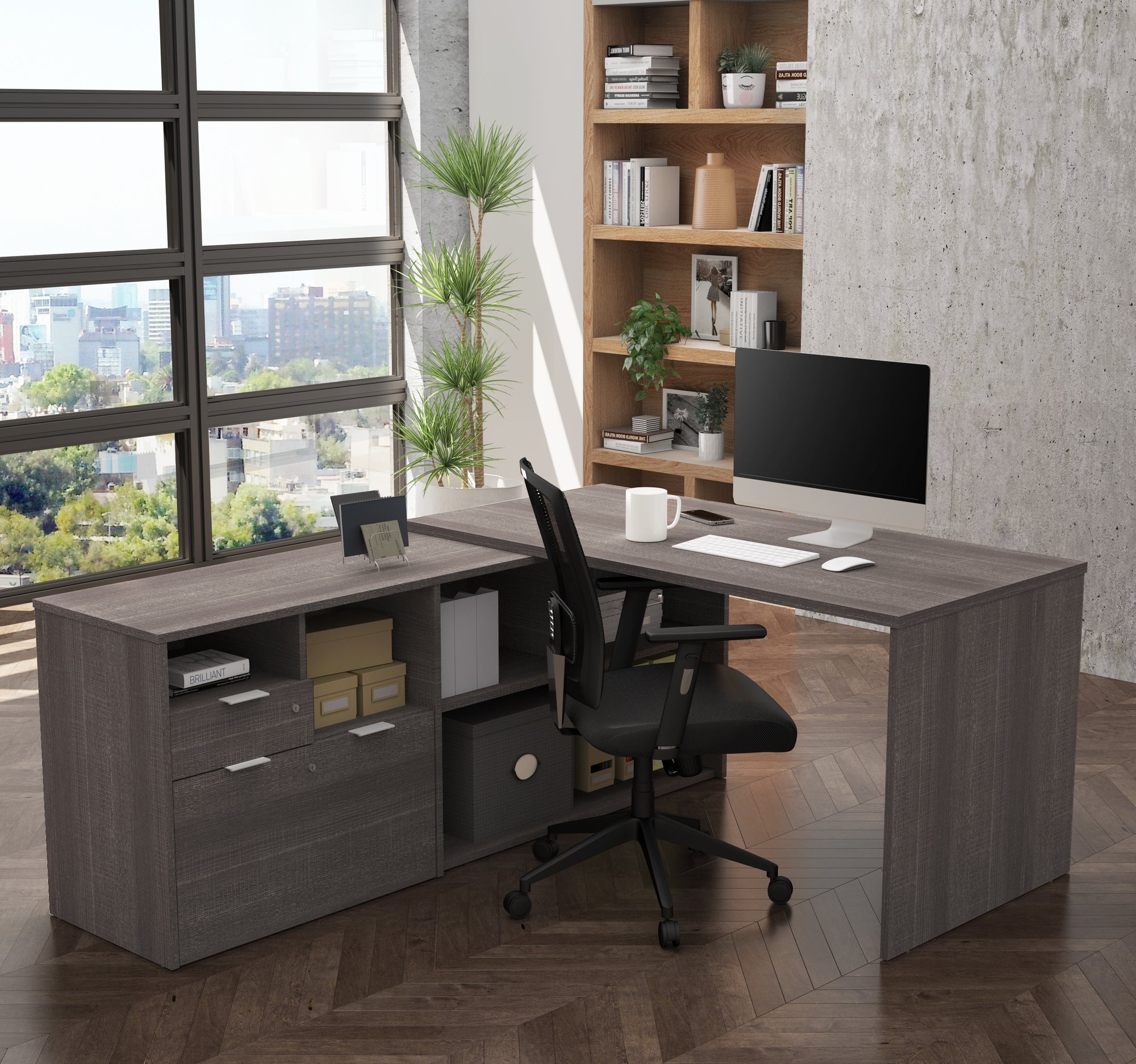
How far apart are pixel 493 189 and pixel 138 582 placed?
12.3 ft

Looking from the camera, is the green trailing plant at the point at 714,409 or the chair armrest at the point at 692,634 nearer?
the chair armrest at the point at 692,634

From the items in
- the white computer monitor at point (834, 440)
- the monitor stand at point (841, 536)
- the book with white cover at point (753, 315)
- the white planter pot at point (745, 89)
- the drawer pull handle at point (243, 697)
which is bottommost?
the drawer pull handle at point (243, 697)

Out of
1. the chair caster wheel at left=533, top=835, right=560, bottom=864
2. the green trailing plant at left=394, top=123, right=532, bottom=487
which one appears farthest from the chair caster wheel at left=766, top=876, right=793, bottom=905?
the green trailing plant at left=394, top=123, right=532, bottom=487

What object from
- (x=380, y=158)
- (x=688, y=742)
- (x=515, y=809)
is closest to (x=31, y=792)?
(x=515, y=809)

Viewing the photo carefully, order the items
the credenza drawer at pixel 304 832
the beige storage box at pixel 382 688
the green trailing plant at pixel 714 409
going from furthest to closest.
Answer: the green trailing plant at pixel 714 409 < the beige storage box at pixel 382 688 < the credenza drawer at pixel 304 832

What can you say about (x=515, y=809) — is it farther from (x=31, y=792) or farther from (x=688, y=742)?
(x=31, y=792)

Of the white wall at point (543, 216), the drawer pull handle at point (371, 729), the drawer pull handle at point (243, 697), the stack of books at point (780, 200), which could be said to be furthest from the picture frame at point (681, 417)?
the drawer pull handle at point (243, 697)

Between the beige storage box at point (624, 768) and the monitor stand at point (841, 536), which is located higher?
the monitor stand at point (841, 536)

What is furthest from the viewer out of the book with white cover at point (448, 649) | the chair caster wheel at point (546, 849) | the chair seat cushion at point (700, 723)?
the chair caster wheel at point (546, 849)

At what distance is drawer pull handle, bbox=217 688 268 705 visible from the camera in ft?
11.0

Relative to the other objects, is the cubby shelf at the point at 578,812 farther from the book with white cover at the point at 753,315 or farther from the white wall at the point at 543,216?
the white wall at the point at 543,216

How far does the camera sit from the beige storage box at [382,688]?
374cm

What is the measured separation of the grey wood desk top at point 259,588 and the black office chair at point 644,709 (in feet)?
1.11

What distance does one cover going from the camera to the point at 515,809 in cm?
412
